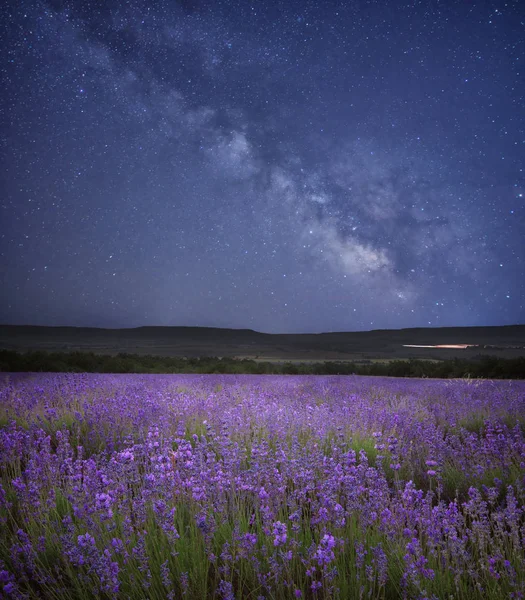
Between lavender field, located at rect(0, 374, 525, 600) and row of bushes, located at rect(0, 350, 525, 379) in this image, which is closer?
lavender field, located at rect(0, 374, 525, 600)

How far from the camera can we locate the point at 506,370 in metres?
16.3

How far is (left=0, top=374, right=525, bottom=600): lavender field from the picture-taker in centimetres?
198

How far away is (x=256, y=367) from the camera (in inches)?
746

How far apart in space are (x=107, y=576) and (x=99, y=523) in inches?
20.6

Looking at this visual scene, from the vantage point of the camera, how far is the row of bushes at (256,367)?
16.7 meters

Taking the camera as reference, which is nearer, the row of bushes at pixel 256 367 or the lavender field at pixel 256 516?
the lavender field at pixel 256 516

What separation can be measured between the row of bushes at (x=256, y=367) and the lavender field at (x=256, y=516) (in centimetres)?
1266

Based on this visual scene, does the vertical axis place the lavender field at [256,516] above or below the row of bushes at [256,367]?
above

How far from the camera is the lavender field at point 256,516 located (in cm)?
198

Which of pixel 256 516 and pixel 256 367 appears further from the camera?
pixel 256 367

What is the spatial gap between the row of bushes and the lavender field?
12.7 meters

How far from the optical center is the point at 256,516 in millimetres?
2627

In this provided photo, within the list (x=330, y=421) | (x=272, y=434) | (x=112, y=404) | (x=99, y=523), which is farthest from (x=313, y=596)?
(x=112, y=404)

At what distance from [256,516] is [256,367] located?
16.4 m
